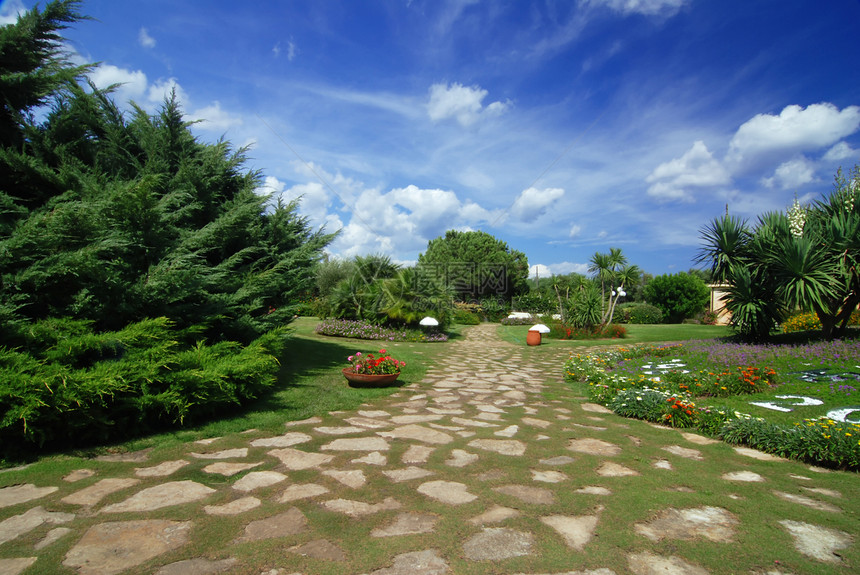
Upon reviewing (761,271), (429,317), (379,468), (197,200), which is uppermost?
(197,200)

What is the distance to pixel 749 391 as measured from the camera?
6211 millimetres

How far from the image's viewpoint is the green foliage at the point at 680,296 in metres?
28.7

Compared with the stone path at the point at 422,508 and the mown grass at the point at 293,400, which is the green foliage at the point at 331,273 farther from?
the stone path at the point at 422,508

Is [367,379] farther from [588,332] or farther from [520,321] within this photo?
[520,321]

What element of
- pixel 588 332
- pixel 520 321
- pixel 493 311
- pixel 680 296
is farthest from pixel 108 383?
pixel 680 296

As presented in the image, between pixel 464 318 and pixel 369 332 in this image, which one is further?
pixel 464 318

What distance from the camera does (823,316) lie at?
8.88 meters

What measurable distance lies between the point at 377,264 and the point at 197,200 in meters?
9.85

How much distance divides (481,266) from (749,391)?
1307 inches

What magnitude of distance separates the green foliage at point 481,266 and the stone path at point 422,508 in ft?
109

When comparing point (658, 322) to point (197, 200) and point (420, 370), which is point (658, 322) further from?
point (197, 200)

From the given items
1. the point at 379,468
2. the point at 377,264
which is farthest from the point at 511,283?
the point at 379,468

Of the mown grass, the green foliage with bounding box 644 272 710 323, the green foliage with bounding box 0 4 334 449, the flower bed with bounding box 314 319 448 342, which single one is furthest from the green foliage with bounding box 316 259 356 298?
the green foliage with bounding box 644 272 710 323

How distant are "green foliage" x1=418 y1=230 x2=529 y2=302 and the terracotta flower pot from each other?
98.4 feet
